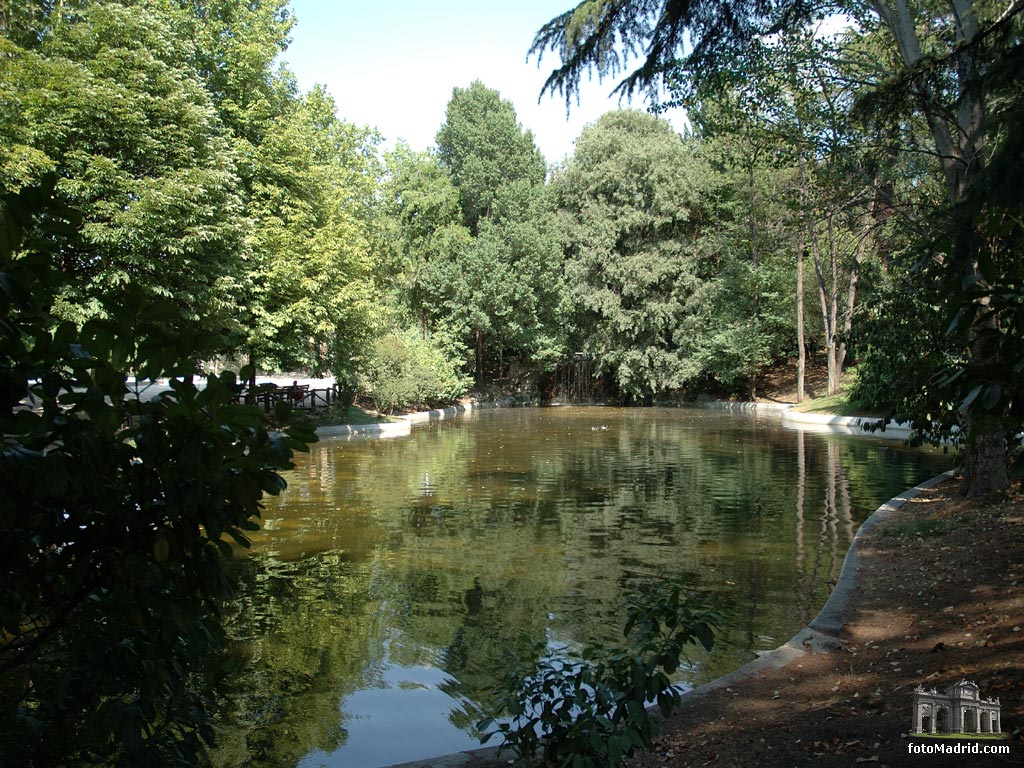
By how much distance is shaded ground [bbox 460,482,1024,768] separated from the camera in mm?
3848

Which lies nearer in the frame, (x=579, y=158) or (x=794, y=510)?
(x=794, y=510)

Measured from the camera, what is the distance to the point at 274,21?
2648 centimetres

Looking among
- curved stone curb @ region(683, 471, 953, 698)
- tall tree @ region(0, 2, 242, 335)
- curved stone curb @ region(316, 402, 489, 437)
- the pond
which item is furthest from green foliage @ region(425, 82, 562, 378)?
curved stone curb @ region(683, 471, 953, 698)

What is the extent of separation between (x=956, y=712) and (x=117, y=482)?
4038 millimetres

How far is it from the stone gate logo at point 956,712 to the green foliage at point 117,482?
353 cm

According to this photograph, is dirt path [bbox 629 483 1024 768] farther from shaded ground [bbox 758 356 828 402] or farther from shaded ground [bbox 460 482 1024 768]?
shaded ground [bbox 758 356 828 402]

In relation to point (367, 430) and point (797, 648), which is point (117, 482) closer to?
point (797, 648)

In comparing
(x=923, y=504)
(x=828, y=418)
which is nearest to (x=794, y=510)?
(x=923, y=504)

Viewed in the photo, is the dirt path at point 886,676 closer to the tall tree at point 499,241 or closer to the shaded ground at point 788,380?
the shaded ground at point 788,380

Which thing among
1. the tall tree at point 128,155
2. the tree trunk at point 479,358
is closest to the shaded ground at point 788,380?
the tree trunk at point 479,358

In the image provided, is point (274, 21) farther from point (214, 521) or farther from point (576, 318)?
point (214, 521)

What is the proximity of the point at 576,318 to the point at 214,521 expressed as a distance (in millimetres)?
43731

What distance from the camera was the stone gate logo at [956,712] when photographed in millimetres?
3736

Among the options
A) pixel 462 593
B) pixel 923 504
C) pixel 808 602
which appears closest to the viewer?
pixel 808 602
